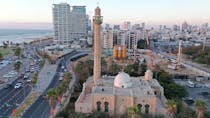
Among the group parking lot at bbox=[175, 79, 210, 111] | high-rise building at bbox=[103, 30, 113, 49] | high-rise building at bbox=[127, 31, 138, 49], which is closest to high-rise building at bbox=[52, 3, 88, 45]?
high-rise building at bbox=[103, 30, 113, 49]

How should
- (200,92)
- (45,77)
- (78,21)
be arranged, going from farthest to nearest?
(78,21) < (45,77) < (200,92)

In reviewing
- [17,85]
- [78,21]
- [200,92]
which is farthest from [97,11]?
[78,21]

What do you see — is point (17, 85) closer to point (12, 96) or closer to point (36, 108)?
point (12, 96)

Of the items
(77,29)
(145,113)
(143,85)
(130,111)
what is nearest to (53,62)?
(143,85)

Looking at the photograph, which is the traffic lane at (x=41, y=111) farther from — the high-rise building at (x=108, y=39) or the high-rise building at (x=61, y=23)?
the high-rise building at (x=61, y=23)

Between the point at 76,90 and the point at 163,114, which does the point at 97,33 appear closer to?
the point at 76,90
